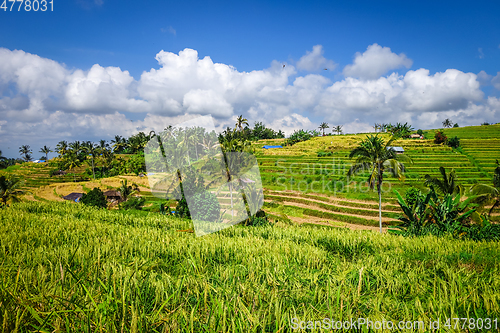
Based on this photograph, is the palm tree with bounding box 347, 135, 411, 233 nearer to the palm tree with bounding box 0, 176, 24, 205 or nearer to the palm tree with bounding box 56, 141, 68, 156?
the palm tree with bounding box 0, 176, 24, 205

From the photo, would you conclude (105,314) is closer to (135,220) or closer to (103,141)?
(135,220)

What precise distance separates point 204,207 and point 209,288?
59.1 feet

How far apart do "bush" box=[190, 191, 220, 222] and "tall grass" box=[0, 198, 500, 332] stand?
14.6m

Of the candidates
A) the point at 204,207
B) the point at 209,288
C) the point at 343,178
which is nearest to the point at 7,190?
the point at 204,207

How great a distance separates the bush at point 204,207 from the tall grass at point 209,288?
14.6m

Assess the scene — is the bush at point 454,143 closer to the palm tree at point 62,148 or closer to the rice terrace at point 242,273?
the rice terrace at point 242,273

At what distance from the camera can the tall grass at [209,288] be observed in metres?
1.32

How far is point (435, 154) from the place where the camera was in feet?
143

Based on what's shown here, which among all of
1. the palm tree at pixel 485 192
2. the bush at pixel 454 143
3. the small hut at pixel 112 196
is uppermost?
the bush at pixel 454 143

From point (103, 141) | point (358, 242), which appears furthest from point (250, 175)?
point (103, 141)

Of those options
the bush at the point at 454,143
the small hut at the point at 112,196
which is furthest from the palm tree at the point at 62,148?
the bush at the point at 454,143

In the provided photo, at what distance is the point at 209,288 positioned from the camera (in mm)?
1813

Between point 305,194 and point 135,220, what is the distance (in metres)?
26.0

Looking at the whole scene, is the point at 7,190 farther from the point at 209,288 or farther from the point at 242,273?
the point at 209,288
